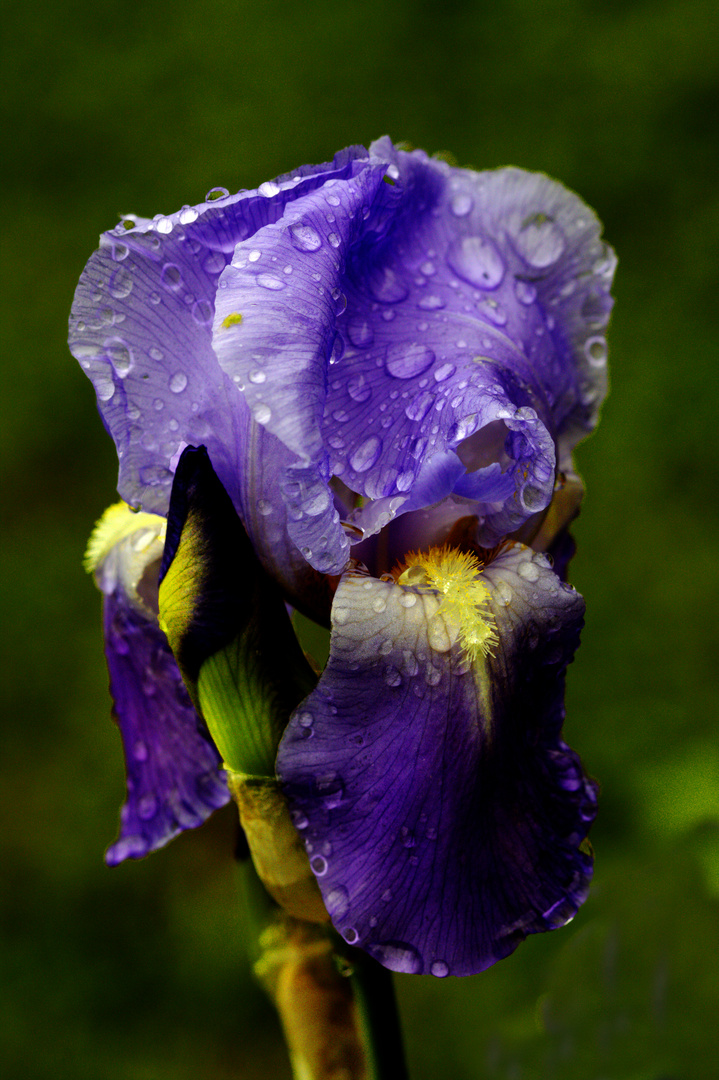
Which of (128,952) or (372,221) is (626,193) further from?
(128,952)

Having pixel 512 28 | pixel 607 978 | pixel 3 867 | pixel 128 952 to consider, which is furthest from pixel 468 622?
pixel 512 28

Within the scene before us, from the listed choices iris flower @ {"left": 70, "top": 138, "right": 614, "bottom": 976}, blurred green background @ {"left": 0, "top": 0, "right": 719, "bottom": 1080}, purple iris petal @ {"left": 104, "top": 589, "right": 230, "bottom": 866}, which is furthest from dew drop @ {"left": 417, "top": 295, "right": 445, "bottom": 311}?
blurred green background @ {"left": 0, "top": 0, "right": 719, "bottom": 1080}

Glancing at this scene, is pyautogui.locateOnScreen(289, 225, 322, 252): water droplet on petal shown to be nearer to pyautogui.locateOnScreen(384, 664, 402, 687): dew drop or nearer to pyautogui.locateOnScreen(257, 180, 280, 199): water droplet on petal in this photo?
pyautogui.locateOnScreen(257, 180, 280, 199): water droplet on petal

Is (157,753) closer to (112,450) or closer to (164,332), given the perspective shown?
(164,332)

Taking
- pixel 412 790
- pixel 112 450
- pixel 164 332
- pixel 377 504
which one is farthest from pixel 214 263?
pixel 112 450

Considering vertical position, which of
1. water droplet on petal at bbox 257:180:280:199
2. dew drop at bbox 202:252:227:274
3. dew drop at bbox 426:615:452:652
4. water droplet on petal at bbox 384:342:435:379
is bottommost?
dew drop at bbox 426:615:452:652

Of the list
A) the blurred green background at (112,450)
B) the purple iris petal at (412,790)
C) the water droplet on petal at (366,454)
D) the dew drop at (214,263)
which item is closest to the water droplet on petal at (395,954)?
the purple iris petal at (412,790)
